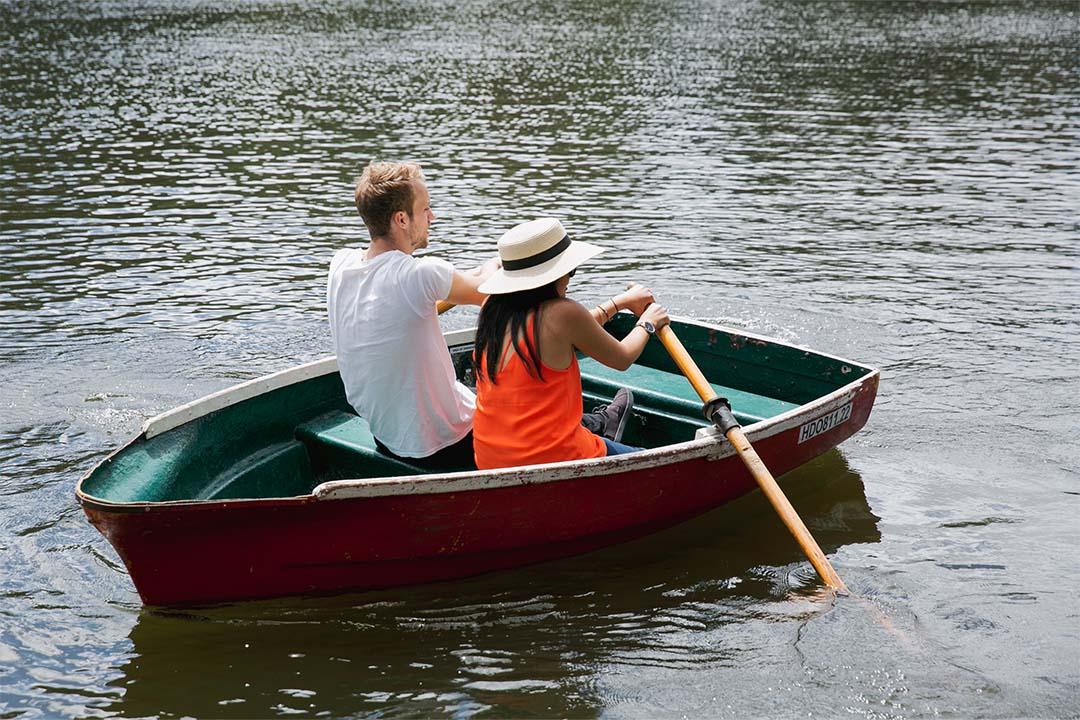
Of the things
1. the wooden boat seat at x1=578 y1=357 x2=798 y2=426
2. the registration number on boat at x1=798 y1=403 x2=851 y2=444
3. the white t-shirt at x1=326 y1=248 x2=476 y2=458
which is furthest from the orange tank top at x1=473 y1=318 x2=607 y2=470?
the registration number on boat at x1=798 y1=403 x2=851 y2=444

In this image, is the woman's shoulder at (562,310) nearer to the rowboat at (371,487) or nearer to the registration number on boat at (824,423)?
the rowboat at (371,487)

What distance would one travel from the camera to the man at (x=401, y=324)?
5523 mm

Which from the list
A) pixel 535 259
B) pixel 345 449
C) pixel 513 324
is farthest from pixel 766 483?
pixel 345 449

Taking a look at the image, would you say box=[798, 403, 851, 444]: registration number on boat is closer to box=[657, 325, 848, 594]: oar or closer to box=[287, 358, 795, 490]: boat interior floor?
box=[287, 358, 795, 490]: boat interior floor

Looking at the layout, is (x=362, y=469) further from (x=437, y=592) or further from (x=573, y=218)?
(x=573, y=218)

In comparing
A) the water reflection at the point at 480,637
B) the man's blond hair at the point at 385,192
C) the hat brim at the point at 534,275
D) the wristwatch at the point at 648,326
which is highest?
the man's blond hair at the point at 385,192

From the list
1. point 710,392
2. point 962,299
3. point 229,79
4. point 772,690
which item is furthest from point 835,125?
point 772,690

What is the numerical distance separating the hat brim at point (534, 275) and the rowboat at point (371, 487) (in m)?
0.85

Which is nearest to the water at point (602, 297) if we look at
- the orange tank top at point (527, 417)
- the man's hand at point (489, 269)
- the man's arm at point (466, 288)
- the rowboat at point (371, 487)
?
the rowboat at point (371, 487)

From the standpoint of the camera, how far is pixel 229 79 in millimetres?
23375

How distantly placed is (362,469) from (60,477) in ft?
6.91

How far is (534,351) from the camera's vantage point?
18.4ft

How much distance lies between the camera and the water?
18.0 feet

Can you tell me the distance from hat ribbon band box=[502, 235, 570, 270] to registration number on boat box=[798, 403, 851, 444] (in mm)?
2020
